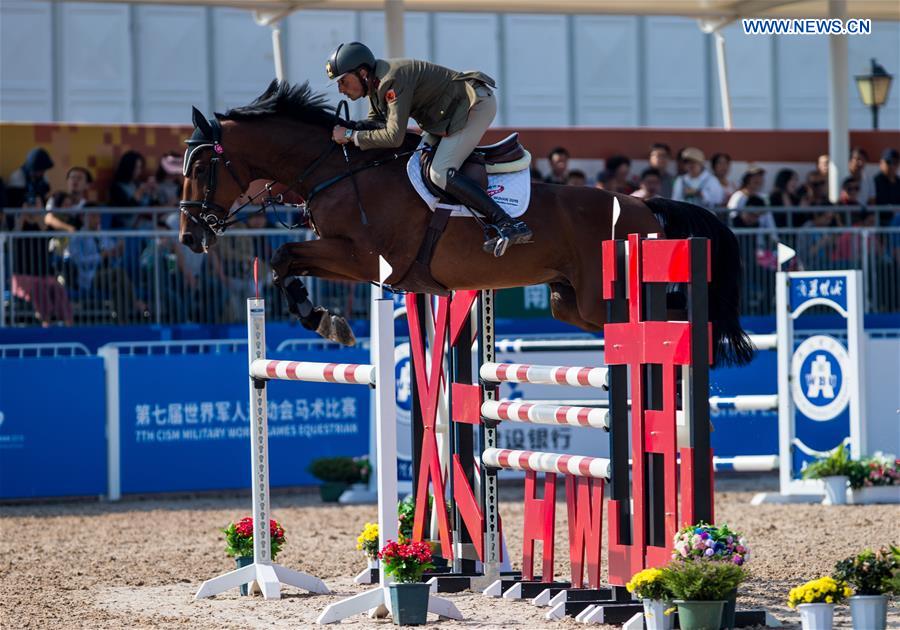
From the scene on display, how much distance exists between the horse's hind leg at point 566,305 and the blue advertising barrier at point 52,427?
18.0ft

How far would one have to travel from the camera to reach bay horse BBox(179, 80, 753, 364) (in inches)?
284

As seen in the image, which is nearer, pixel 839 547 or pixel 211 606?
pixel 211 606

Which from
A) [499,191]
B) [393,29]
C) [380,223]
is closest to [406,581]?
[380,223]

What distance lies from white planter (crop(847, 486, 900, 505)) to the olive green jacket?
5109 millimetres

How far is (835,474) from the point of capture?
10.8 metres

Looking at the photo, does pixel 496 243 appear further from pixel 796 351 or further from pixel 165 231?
pixel 165 231

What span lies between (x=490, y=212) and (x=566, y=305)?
919mm

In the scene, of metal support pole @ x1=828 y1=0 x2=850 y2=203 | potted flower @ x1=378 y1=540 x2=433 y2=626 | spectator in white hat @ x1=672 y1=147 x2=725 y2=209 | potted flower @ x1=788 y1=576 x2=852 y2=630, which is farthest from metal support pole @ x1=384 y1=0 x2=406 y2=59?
potted flower @ x1=788 y1=576 x2=852 y2=630

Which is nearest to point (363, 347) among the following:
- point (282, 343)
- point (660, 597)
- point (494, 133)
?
point (282, 343)

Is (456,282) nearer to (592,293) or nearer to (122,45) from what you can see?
(592,293)

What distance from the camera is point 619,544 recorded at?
233 inches

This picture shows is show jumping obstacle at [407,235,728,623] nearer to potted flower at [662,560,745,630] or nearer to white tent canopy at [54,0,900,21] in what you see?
potted flower at [662,560,745,630]

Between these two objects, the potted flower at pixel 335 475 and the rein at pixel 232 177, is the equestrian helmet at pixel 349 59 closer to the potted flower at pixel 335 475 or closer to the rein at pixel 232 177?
the rein at pixel 232 177

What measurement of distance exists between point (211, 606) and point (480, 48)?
64.7ft
